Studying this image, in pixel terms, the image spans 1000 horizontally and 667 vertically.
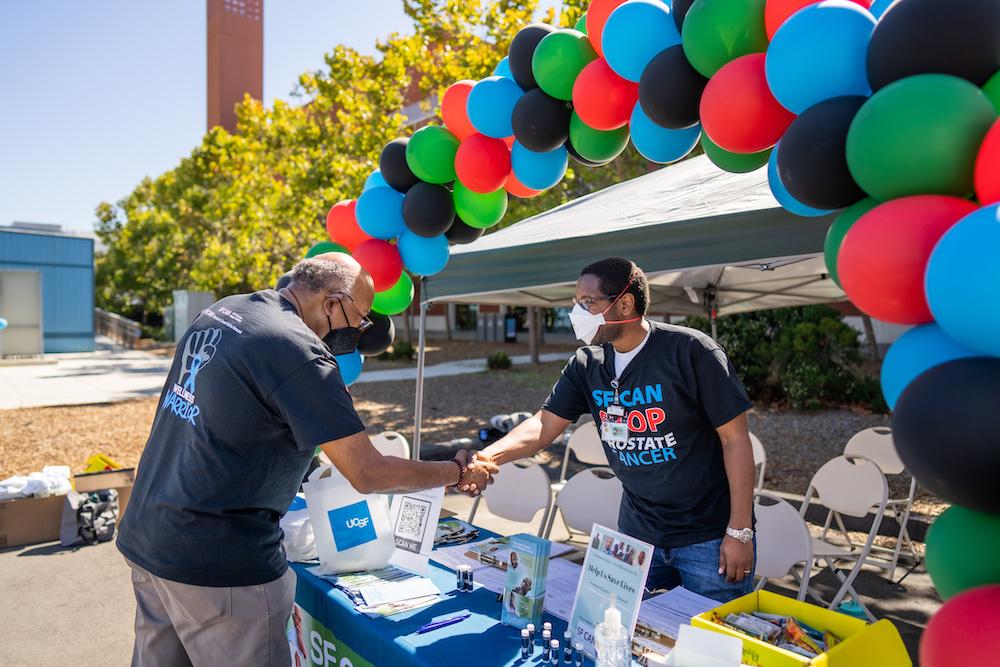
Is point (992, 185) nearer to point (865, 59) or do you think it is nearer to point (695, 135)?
point (865, 59)

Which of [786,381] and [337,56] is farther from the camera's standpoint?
[337,56]

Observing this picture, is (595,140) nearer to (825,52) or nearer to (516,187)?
(516,187)

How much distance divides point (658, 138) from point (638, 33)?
1.22 ft

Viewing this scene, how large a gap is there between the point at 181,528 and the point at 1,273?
23.0 meters

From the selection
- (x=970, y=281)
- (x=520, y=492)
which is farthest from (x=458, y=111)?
(x=970, y=281)

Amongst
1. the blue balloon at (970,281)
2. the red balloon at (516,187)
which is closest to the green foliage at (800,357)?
the red balloon at (516,187)

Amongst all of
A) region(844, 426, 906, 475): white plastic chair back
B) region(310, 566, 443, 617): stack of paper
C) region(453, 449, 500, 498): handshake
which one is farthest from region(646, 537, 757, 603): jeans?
region(844, 426, 906, 475): white plastic chair back

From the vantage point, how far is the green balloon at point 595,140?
8.96 ft

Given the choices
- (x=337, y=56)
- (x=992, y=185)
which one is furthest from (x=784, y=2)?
(x=337, y=56)

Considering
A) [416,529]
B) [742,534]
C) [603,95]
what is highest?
[603,95]

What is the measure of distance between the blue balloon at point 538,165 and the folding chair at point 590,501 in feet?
5.34

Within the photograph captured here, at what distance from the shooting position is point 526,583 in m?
2.00

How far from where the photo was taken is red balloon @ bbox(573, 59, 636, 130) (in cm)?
249

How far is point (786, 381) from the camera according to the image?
9.89 m
